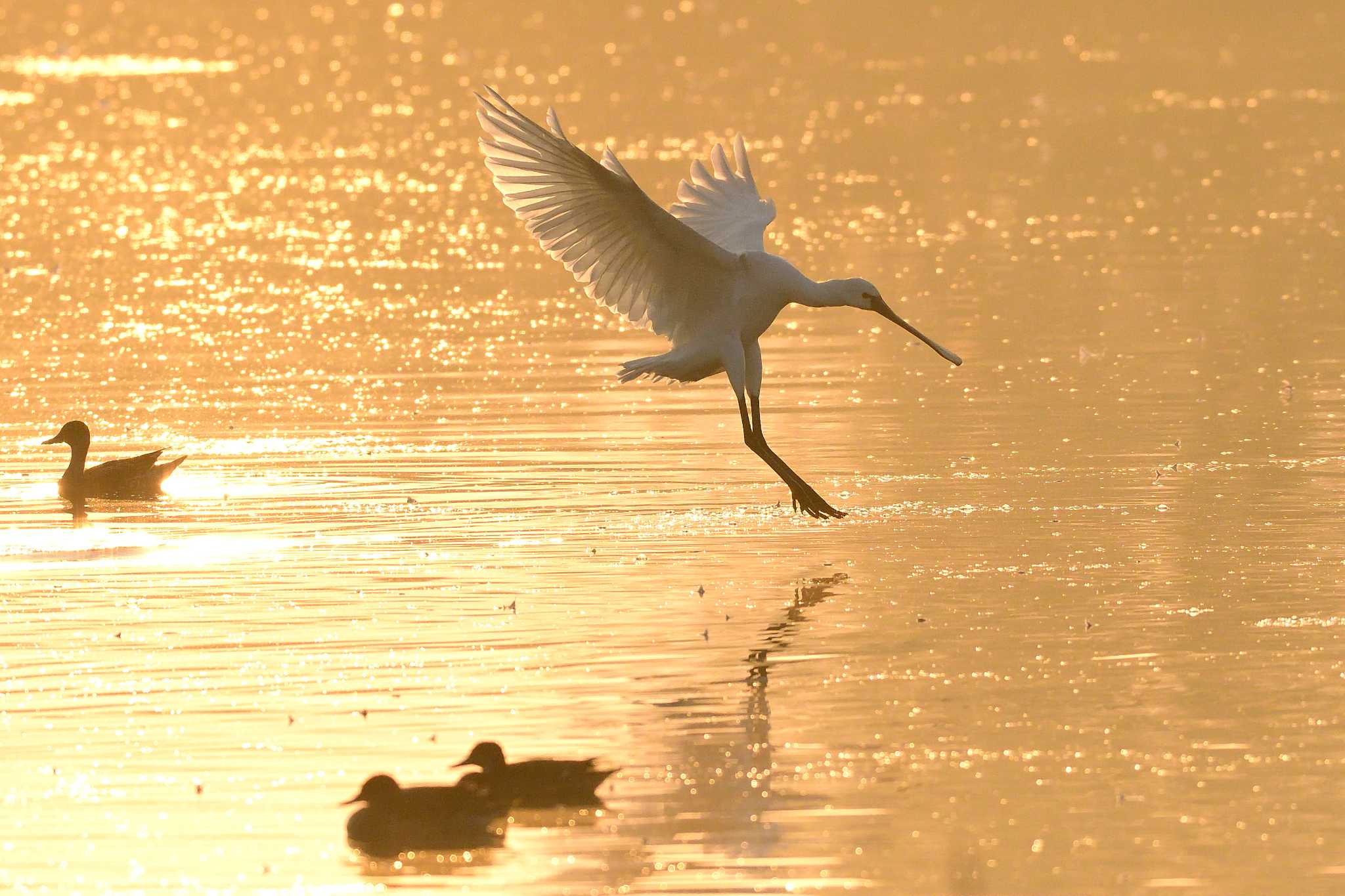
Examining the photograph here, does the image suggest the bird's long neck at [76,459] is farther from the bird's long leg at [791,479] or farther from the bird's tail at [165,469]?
the bird's long leg at [791,479]

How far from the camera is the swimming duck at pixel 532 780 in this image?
28.3 feet

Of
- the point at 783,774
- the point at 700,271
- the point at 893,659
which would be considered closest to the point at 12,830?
the point at 783,774

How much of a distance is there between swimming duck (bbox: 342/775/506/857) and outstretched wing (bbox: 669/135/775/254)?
6.95 meters

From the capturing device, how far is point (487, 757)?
864 centimetres

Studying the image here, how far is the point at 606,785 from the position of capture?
8.92m

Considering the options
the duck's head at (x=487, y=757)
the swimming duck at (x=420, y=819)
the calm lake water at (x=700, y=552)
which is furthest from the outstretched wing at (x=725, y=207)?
the swimming duck at (x=420, y=819)

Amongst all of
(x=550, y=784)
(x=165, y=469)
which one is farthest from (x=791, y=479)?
(x=550, y=784)

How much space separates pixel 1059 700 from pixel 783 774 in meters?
1.35

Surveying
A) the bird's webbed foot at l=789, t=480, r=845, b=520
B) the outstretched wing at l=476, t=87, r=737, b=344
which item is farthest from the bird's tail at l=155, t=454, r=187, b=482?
the bird's webbed foot at l=789, t=480, r=845, b=520

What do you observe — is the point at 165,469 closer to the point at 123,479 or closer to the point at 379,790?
the point at 123,479

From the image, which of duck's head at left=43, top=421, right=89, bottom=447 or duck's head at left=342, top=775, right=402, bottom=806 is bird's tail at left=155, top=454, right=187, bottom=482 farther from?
duck's head at left=342, top=775, right=402, bottom=806

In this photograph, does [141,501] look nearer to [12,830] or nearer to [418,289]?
[12,830]

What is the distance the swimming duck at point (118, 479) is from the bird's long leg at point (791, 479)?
335 centimetres

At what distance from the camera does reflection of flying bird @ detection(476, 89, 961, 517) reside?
536 inches
